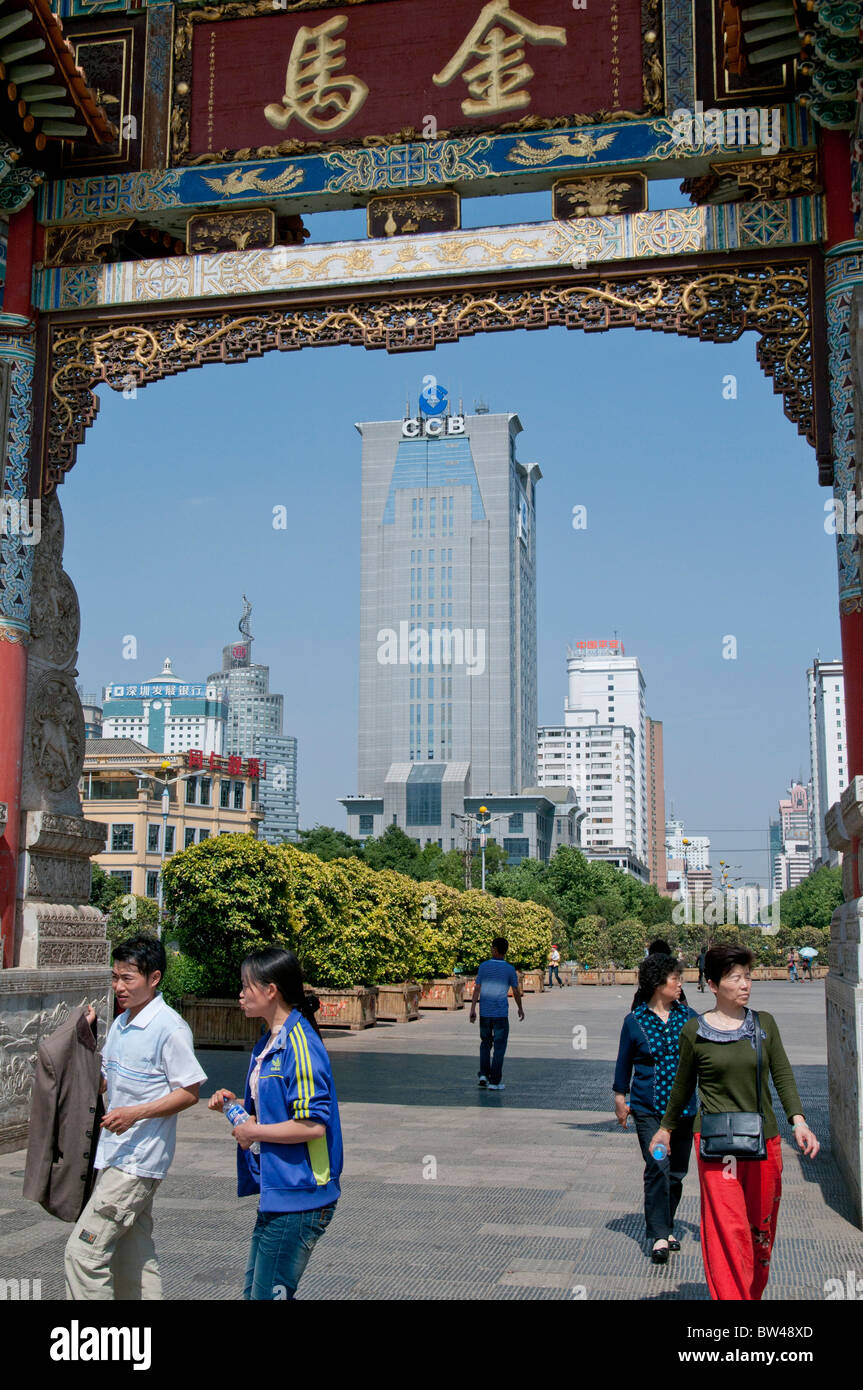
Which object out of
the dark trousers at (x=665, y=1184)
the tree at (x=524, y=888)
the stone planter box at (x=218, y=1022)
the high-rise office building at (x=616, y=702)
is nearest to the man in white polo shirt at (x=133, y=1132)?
the dark trousers at (x=665, y=1184)

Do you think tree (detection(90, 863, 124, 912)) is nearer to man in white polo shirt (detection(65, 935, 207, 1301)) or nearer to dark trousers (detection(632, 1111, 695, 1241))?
dark trousers (detection(632, 1111, 695, 1241))

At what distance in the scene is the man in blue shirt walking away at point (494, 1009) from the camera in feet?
37.7

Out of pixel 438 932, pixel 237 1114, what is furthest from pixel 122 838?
pixel 237 1114

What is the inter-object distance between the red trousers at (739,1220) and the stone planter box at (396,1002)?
16.9 meters

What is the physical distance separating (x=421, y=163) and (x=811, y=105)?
267cm

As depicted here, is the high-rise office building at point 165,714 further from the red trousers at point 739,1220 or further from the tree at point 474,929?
the red trousers at point 739,1220

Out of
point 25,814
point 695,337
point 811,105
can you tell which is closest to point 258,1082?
point 25,814

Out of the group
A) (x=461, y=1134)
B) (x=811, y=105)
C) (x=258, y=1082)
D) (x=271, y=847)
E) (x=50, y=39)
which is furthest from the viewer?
(x=271, y=847)

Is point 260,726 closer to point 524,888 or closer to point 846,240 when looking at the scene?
point 524,888

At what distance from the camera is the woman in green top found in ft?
13.8

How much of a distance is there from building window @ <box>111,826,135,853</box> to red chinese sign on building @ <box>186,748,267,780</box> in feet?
13.2

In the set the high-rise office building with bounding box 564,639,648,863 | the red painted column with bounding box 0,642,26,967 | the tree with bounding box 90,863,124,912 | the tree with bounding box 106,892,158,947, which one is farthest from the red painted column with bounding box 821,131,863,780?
the high-rise office building with bounding box 564,639,648,863

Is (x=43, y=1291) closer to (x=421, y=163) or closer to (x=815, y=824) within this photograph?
(x=421, y=163)

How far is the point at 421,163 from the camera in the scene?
29.9 ft
